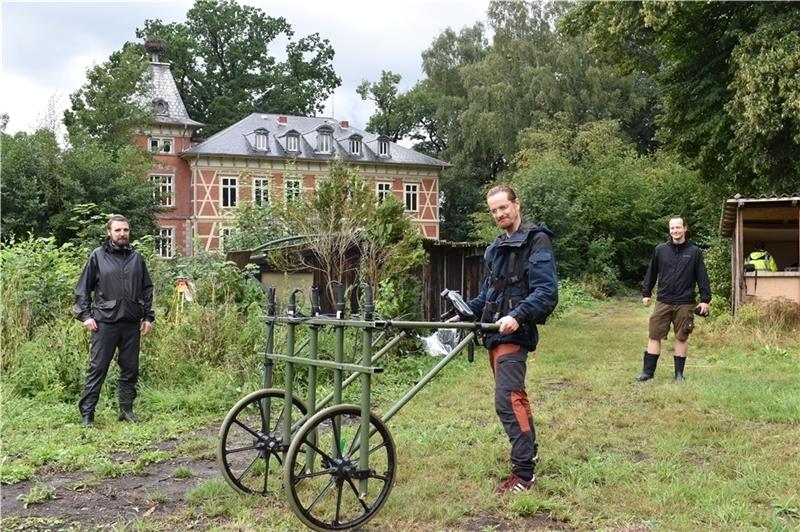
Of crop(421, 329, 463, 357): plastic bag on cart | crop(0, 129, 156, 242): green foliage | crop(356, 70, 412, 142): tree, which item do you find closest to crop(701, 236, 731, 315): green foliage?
crop(421, 329, 463, 357): plastic bag on cart

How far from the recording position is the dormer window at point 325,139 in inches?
1562

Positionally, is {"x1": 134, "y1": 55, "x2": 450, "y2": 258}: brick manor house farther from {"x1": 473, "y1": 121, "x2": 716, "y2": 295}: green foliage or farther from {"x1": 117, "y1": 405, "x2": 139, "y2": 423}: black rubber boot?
{"x1": 117, "y1": 405, "x2": 139, "y2": 423}: black rubber boot

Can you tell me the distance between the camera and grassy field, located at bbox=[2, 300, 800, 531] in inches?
150

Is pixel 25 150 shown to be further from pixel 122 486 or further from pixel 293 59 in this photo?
pixel 293 59

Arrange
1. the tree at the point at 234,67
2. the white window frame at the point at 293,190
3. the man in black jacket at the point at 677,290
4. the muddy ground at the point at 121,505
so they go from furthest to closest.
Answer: the tree at the point at 234,67
the white window frame at the point at 293,190
the man in black jacket at the point at 677,290
the muddy ground at the point at 121,505

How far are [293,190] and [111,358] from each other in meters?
6.27

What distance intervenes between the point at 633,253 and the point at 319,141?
63.5 ft

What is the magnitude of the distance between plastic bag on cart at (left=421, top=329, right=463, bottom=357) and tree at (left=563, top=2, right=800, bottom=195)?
7682mm

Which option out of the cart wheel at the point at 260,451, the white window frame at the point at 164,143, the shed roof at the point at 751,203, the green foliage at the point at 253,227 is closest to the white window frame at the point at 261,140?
the white window frame at the point at 164,143

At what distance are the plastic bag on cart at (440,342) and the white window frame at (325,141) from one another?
100.0 feet

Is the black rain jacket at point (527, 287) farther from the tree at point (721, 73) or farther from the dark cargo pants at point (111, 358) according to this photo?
the tree at point (721, 73)

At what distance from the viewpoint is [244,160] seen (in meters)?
37.5

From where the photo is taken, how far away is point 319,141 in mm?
39875

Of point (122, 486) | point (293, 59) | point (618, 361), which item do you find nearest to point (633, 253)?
point (618, 361)
